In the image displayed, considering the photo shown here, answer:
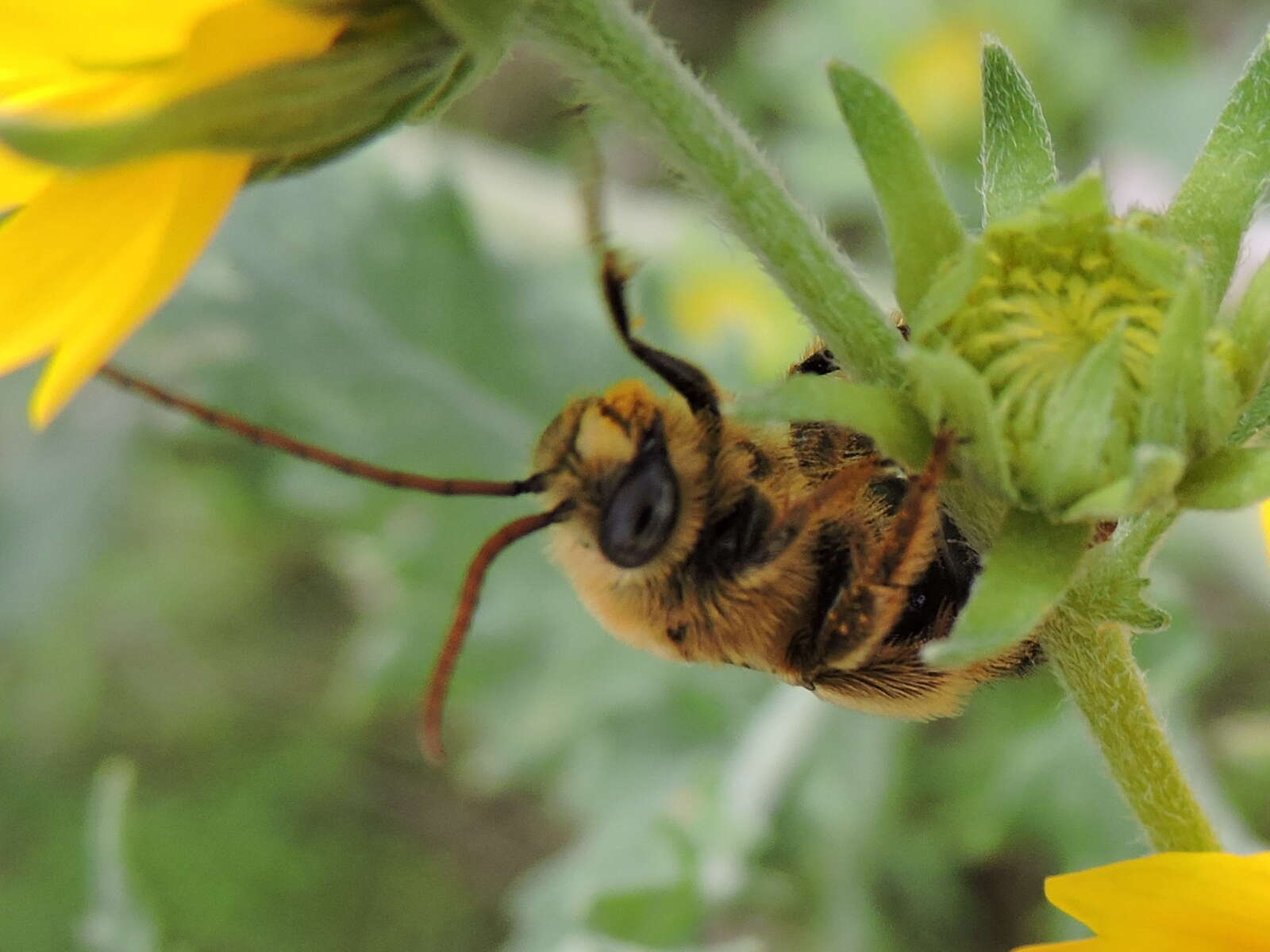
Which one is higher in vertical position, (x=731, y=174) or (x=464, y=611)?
(x=731, y=174)

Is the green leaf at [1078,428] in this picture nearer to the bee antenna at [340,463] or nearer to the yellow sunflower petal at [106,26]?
the bee antenna at [340,463]

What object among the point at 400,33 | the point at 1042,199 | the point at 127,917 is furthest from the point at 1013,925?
the point at 400,33

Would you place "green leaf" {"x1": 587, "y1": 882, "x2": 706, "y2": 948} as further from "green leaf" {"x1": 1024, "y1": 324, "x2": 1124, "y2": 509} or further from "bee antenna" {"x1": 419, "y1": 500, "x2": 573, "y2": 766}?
"green leaf" {"x1": 1024, "y1": 324, "x2": 1124, "y2": 509}

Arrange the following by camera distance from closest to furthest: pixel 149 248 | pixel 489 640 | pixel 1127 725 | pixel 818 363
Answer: pixel 149 248 < pixel 1127 725 < pixel 818 363 < pixel 489 640

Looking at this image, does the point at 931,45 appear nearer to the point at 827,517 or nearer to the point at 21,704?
the point at 827,517

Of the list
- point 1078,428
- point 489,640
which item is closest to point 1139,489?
point 1078,428

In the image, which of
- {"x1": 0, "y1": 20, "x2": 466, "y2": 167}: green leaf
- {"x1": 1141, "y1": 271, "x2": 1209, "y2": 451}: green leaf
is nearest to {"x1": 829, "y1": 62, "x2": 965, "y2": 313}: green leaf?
{"x1": 1141, "y1": 271, "x2": 1209, "y2": 451}: green leaf

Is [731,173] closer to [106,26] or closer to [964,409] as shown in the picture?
[964,409]
